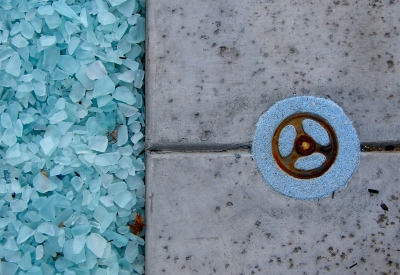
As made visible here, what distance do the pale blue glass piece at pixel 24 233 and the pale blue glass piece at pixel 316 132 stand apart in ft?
2.86

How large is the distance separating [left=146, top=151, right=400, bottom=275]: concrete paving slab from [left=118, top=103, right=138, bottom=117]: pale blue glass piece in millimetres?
223

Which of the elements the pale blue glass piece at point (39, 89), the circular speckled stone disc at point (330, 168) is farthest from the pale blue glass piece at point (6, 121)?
the circular speckled stone disc at point (330, 168)

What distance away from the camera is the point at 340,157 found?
141cm

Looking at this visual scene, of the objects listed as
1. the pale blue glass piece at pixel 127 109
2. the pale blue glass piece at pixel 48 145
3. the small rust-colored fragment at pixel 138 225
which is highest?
the pale blue glass piece at pixel 127 109

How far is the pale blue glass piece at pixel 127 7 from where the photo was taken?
1457mm

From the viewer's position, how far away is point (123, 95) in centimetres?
144

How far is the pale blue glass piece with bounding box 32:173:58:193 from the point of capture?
4.58ft

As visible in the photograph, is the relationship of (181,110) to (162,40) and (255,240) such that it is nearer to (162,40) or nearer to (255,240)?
(162,40)

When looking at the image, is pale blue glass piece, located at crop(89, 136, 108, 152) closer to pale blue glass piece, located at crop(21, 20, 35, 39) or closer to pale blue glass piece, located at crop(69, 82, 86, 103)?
pale blue glass piece, located at crop(69, 82, 86, 103)

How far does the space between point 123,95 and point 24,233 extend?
500 mm

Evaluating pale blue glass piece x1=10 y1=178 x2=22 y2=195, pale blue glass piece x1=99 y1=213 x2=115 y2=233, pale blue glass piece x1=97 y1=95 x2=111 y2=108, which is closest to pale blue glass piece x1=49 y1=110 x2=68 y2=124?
pale blue glass piece x1=97 y1=95 x2=111 y2=108

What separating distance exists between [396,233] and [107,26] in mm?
1079

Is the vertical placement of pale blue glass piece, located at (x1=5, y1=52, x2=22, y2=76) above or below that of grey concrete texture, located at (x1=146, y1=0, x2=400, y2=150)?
below

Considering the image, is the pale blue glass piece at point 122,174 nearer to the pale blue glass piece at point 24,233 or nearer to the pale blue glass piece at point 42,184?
the pale blue glass piece at point 42,184
